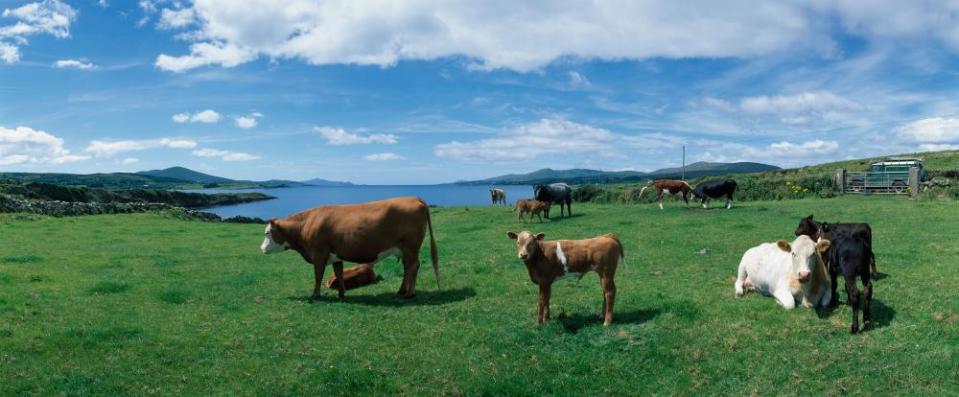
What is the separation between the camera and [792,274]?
33.7 ft

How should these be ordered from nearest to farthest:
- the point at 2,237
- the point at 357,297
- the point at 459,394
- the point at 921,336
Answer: the point at 459,394, the point at 921,336, the point at 357,297, the point at 2,237

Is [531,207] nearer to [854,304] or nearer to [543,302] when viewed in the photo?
[543,302]

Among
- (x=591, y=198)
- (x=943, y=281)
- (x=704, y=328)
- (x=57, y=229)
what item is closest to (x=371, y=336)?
(x=704, y=328)

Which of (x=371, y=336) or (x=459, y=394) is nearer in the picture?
(x=459, y=394)

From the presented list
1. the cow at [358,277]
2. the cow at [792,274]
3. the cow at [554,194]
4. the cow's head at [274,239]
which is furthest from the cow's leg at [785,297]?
the cow at [554,194]

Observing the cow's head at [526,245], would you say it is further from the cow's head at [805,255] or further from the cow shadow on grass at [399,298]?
the cow's head at [805,255]

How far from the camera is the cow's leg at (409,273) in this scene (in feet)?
42.9

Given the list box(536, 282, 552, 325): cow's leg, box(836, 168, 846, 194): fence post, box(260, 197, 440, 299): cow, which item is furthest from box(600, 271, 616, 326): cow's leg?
box(836, 168, 846, 194): fence post

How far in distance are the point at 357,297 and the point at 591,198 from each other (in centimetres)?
3801

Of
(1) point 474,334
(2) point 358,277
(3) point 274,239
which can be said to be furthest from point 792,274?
(3) point 274,239

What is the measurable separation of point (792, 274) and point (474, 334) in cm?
563

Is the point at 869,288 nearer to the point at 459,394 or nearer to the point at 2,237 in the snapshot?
the point at 459,394

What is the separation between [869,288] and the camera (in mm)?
9094

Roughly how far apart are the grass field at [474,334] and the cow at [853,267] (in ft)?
0.96
